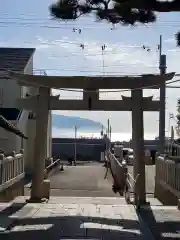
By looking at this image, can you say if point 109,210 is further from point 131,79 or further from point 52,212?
point 131,79

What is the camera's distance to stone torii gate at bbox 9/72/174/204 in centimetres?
1830

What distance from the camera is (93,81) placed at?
725 inches

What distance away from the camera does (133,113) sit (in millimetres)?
19094

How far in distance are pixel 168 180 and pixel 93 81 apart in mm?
4514

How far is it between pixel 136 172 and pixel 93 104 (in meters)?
3.11

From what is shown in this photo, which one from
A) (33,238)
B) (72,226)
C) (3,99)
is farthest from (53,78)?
(3,99)

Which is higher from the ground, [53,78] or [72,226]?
[53,78]

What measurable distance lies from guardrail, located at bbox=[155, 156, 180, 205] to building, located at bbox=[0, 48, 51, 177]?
1236 cm

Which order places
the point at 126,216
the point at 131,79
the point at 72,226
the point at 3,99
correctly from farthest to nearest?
the point at 3,99, the point at 131,79, the point at 126,216, the point at 72,226

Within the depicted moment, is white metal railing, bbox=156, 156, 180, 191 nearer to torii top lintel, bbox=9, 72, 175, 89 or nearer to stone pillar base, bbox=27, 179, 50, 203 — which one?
torii top lintel, bbox=9, 72, 175, 89

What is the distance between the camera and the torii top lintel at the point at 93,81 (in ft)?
59.7

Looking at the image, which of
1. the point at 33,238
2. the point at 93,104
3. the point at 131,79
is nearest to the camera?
the point at 33,238

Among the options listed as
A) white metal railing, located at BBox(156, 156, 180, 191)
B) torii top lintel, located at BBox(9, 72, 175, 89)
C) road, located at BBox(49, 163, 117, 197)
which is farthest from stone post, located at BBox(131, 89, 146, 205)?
→ road, located at BBox(49, 163, 117, 197)

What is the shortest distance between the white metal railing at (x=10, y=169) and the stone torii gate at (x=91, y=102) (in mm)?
805
